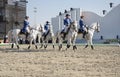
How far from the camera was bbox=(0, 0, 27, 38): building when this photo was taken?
68750mm

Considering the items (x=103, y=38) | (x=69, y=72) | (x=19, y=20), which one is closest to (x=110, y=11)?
(x=103, y=38)

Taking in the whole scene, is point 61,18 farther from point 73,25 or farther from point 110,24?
point 73,25

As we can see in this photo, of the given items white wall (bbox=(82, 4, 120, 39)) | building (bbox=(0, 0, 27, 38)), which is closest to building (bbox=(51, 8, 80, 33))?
white wall (bbox=(82, 4, 120, 39))

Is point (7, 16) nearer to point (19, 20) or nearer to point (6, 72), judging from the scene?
point (19, 20)

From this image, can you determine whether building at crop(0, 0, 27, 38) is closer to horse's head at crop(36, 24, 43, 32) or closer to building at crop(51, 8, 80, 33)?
building at crop(51, 8, 80, 33)

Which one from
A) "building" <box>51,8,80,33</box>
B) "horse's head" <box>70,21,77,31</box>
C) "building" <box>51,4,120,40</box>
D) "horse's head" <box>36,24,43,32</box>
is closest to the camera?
"horse's head" <box>70,21,77,31</box>

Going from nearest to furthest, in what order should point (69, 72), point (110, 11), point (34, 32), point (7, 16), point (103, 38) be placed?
point (69, 72) < point (34, 32) < point (103, 38) < point (110, 11) < point (7, 16)

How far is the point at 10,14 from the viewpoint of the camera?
234 ft

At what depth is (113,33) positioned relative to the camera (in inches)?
2199

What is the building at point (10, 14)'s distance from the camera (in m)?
68.8

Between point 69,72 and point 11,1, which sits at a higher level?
point 11,1

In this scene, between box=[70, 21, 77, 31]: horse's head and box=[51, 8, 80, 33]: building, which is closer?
box=[70, 21, 77, 31]: horse's head

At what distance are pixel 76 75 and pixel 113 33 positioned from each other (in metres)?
45.9

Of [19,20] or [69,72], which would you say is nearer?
[69,72]
